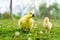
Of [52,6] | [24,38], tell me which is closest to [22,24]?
[24,38]

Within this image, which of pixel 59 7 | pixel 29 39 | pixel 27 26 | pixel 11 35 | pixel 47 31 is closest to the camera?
pixel 29 39

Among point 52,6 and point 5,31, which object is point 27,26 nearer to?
point 5,31

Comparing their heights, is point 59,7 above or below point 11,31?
above

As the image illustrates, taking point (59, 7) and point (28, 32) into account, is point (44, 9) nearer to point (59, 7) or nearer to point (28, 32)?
point (59, 7)

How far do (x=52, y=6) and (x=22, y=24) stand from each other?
25332 mm

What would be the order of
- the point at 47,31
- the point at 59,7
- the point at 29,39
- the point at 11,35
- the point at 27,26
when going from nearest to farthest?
the point at 29,39, the point at 11,35, the point at 27,26, the point at 47,31, the point at 59,7

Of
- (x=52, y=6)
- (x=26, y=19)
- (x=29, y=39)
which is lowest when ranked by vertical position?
(x=29, y=39)

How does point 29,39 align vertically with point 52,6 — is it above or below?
below

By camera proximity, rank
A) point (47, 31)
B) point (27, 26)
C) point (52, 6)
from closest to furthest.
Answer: point (27, 26) → point (47, 31) → point (52, 6)

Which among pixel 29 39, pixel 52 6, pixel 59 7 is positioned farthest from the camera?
pixel 59 7

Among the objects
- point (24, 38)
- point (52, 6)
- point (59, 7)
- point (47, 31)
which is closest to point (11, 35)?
point (24, 38)

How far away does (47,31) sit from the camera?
8.94 m

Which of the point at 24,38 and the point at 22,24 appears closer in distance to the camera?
the point at 24,38

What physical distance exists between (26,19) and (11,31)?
29.9 inches
